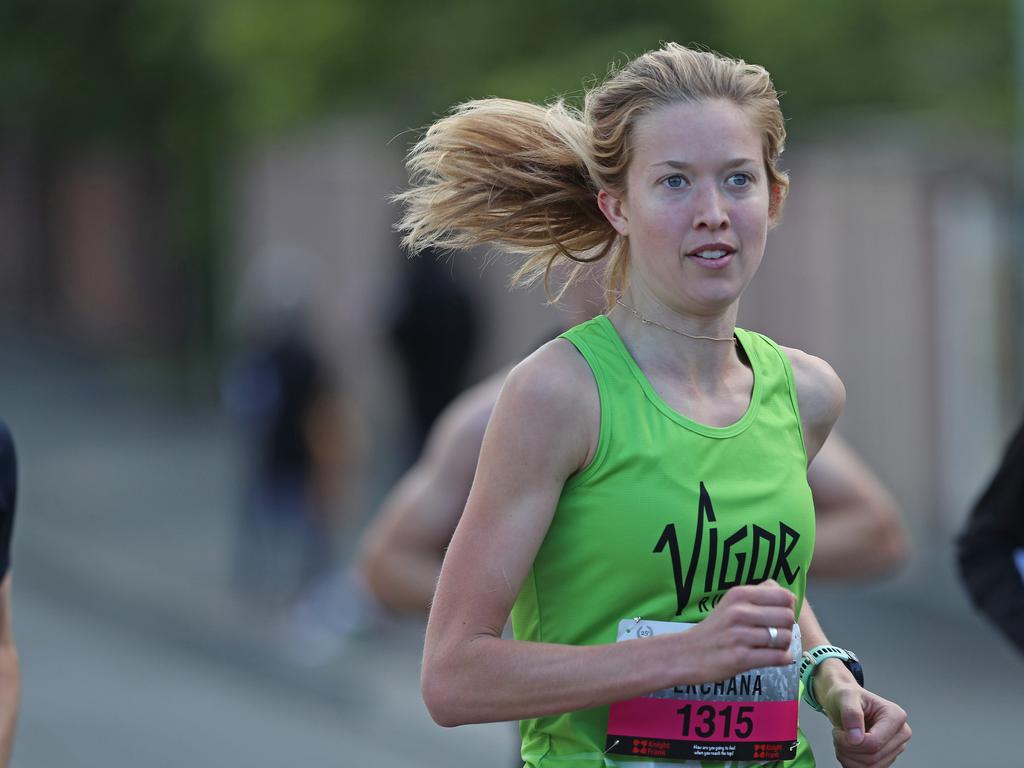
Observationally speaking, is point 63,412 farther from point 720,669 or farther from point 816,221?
point 720,669

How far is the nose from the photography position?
2.51 metres

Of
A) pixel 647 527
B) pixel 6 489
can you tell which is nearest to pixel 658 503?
pixel 647 527

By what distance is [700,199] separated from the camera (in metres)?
2.52

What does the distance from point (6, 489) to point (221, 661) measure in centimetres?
720

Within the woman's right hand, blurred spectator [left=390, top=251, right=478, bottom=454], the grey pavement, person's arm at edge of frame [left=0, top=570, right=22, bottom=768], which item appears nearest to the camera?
the woman's right hand

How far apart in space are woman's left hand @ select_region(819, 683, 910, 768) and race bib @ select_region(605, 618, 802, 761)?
0.08 meters

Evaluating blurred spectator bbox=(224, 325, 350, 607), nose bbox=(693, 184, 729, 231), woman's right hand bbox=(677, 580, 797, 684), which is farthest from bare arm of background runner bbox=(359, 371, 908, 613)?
blurred spectator bbox=(224, 325, 350, 607)

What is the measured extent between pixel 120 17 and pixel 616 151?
A: 18.0 m

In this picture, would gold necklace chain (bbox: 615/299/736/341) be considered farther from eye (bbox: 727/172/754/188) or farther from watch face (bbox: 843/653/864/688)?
watch face (bbox: 843/653/864/688)

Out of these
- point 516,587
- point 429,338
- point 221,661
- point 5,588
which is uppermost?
point 429,338

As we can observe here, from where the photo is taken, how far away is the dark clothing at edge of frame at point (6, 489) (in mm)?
3346

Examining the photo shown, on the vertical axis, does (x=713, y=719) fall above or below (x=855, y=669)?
below

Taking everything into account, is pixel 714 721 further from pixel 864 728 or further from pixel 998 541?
pixel 998 541

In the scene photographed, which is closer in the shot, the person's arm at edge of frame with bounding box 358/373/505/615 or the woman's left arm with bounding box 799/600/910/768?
the woman's left arm with bounding box 799/600/910/768
